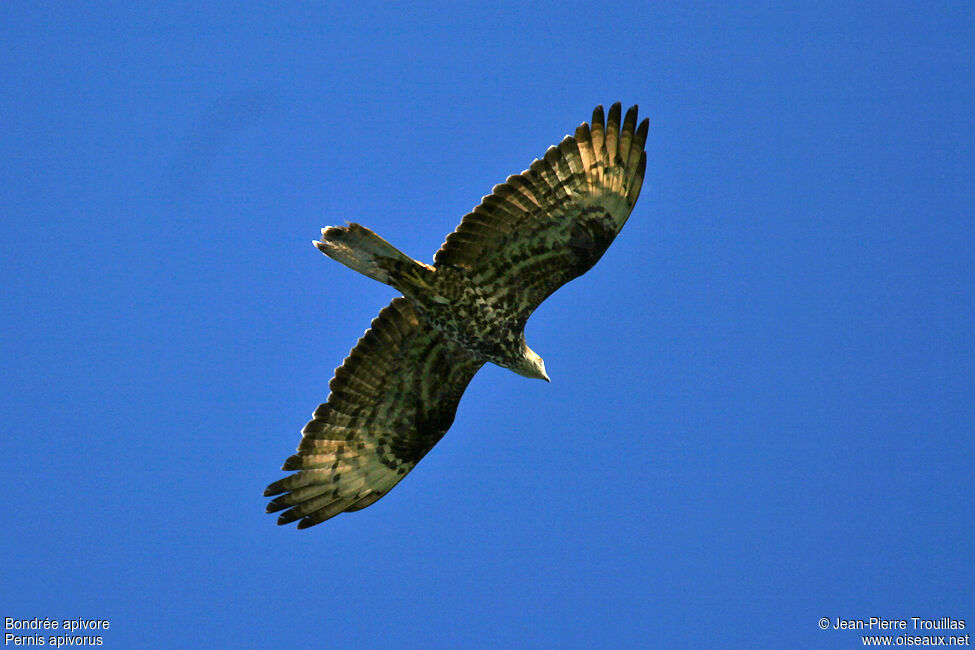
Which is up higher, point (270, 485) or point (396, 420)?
point (396, 420)

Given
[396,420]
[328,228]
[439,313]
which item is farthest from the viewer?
[396,420]

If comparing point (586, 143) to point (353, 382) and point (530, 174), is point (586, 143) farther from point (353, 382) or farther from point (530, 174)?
point (353, 382)

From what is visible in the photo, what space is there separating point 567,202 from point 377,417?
3218 mm

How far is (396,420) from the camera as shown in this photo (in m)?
11.1

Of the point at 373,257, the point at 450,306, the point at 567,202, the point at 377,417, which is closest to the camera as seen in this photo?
the point at 373,257

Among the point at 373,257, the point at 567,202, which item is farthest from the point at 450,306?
the point at 567,202

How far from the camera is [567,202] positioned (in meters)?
9.99

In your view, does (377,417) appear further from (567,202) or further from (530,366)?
(567,202)

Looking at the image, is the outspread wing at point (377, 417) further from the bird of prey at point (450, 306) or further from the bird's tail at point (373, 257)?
the bird's tail at point (373, 257)

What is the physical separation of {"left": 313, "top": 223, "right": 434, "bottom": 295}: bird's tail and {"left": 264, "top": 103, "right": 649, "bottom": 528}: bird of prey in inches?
0.4

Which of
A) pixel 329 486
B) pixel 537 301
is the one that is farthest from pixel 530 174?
pixel 329 486

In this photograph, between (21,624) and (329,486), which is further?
(21,624)

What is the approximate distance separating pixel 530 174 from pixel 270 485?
429 centimetres

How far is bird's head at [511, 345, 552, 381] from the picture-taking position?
10.4 m
